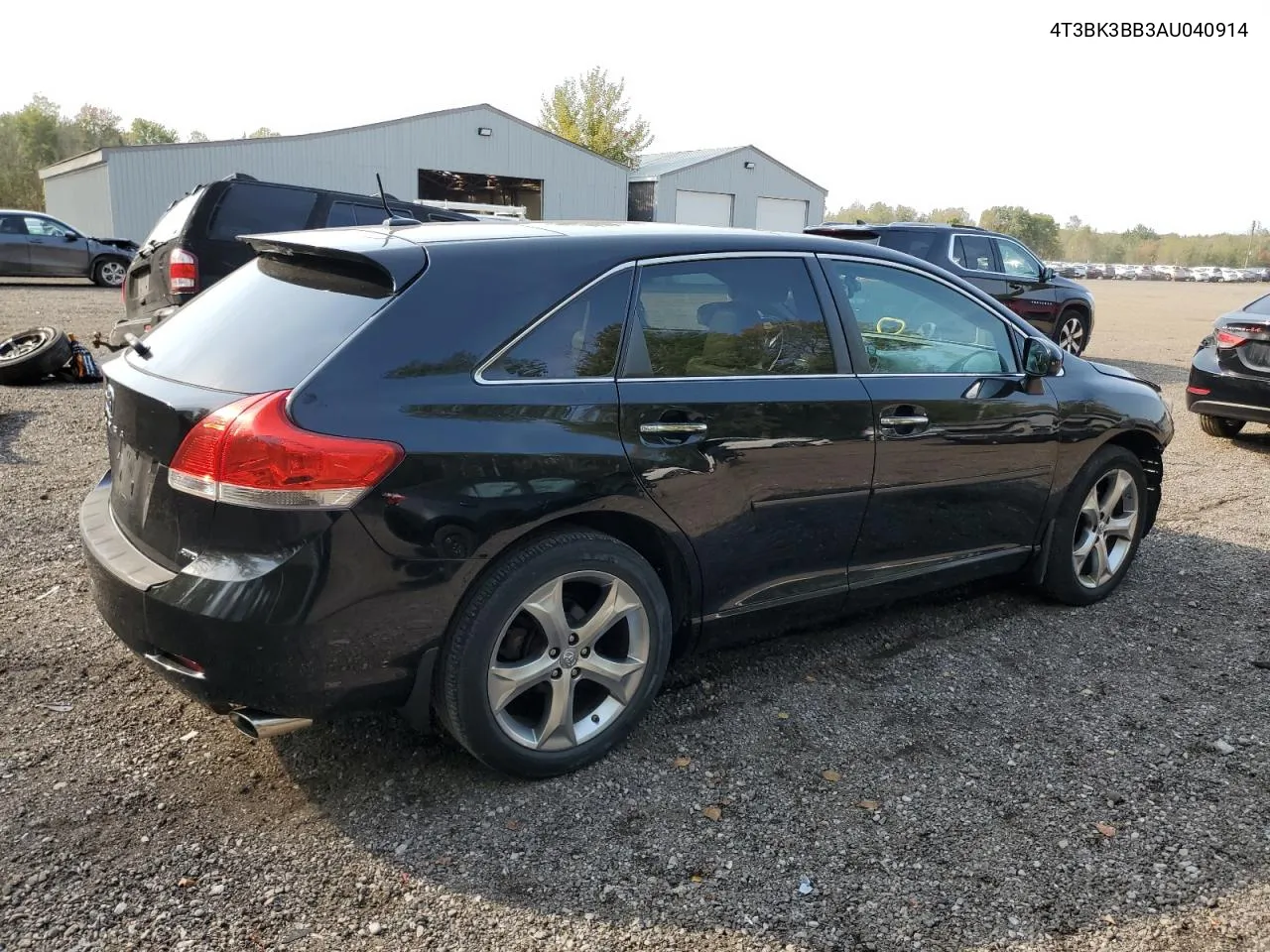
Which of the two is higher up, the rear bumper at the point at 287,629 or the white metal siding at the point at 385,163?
the white metal siding at the point at 385,163

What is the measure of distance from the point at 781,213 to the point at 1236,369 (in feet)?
111

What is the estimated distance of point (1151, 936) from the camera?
101 inches

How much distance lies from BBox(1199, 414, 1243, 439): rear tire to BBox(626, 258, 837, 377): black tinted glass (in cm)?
714

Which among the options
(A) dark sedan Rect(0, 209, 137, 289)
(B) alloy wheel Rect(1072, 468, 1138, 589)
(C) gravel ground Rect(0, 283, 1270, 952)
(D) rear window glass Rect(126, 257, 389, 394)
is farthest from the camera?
(A) dark sedan Rect(0, 209, 137, 289)

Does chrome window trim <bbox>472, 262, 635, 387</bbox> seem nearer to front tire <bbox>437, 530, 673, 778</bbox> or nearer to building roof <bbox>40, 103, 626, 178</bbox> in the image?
front tire <bbox>437, 530, 673, 778</bbox>

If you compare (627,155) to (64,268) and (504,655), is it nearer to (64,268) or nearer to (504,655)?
(64,268)

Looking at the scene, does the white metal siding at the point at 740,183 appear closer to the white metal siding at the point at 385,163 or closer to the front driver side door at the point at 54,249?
the white metal siding at the point at 385,163

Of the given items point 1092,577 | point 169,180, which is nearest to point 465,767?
point 1092,577

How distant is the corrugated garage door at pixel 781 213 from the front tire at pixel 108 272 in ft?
77.4

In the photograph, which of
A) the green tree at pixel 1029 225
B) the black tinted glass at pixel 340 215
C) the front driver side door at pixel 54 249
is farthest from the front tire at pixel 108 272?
the green tree at pixel 1029 225

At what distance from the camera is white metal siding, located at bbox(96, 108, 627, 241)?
28953mm

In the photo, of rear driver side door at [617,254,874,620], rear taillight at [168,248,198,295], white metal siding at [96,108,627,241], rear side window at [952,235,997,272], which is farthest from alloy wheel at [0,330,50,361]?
white metal siding at [96,108,627,241]

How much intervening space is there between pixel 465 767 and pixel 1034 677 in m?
2.27

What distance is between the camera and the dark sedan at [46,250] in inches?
893
